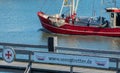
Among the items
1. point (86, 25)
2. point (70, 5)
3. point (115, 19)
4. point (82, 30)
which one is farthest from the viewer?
point (70, 5)

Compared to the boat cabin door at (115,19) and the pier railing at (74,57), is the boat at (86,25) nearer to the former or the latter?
the boat cabin door at (115,19)

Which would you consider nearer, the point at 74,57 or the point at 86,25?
the point at 74,57

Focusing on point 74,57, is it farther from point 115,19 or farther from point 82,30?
point 82,30

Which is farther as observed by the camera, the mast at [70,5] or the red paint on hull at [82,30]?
the mast at [70,5]

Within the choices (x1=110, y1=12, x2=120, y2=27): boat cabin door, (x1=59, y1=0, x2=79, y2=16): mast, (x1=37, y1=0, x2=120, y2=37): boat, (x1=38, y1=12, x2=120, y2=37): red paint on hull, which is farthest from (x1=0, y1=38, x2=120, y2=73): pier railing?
(x1=59, y1=0, x2=79, y2=16): mast

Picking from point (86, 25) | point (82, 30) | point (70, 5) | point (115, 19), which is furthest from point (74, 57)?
point (70, 5)

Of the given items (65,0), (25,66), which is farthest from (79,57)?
(65,0)

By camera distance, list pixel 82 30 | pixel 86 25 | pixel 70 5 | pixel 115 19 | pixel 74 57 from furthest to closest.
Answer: pixel 70 5
pixel 82 30
pixel 86 25
pixel 115 19
pixel 74 57

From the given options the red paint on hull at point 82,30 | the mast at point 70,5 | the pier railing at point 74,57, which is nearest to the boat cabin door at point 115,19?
the red paint on hull at point 82,30

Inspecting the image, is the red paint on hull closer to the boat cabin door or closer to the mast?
the boat cabin door

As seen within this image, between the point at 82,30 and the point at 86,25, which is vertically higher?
the point at 86,25

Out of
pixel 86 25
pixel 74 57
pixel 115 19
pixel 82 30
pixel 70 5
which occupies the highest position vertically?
pixel 70 5

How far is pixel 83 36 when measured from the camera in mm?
52531

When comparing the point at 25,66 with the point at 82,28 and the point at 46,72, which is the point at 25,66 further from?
the point at 82,28
